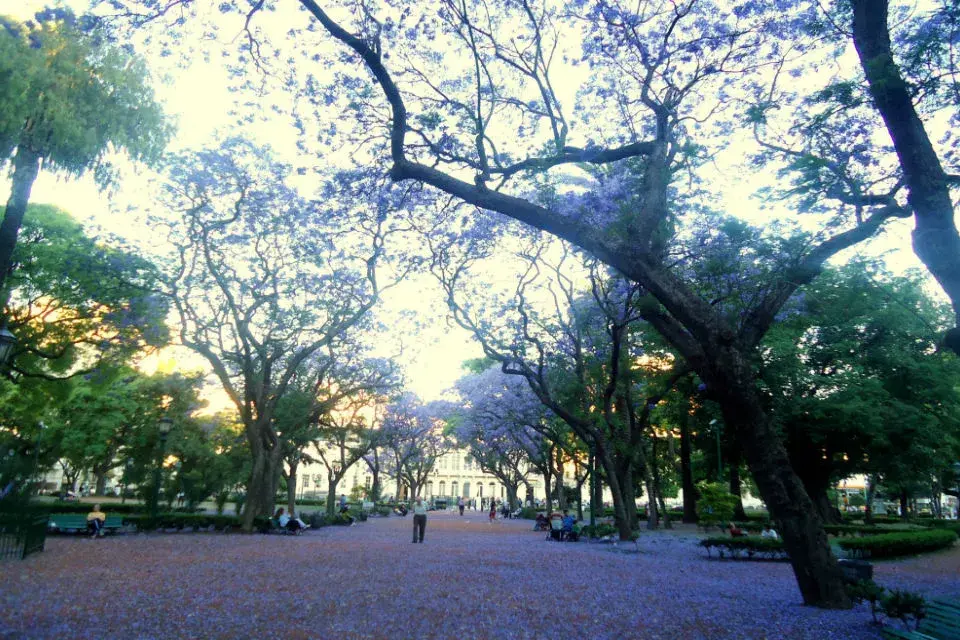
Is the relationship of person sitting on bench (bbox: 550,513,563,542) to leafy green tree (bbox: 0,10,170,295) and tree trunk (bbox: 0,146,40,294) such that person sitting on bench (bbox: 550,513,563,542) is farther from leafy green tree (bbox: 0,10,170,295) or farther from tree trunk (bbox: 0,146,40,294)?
tree trunk (bbox: 0,146,40,294)

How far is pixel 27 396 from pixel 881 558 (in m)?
32.0

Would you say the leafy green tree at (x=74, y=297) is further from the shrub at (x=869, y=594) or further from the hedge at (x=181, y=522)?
the shrub at (x=869, y=594)

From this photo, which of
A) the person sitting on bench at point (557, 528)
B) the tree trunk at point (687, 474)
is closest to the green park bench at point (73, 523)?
the person sitting on bench at point (557, 528)

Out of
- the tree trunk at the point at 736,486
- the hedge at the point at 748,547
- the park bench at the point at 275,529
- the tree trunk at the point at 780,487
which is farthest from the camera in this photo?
A: the tree trunk at the point at 736,486

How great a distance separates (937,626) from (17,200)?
56.8 feet

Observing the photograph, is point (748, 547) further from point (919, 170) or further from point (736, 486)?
point (736, 486)

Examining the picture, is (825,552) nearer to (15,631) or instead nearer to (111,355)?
(15,631)

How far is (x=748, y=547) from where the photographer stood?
51.2ft

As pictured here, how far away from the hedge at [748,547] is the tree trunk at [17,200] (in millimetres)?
17977

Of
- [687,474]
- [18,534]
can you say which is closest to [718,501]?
[687,474]

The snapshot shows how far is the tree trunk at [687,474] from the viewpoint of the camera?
1220 inches

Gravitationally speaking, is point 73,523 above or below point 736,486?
below

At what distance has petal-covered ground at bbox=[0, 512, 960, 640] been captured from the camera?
21.2 ft

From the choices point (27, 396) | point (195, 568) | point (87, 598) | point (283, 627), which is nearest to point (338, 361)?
point (27, 396)
